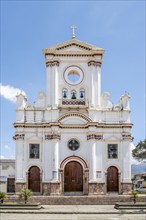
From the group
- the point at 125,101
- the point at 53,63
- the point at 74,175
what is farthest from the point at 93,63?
the point at 74,175

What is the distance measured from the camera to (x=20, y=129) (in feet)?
141

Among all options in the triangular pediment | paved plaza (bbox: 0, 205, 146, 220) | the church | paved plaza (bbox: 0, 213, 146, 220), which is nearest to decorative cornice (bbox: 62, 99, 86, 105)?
the church

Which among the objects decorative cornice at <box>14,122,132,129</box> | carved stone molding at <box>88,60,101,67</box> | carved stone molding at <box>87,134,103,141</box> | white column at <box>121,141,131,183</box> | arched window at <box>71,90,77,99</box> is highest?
carved stone molding at <box>88,60,101,67</box>

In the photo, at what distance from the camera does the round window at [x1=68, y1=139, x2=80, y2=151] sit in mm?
42925

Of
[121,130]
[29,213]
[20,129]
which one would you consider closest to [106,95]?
[121,130]

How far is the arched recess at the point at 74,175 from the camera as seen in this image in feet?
139

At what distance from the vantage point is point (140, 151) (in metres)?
59.7

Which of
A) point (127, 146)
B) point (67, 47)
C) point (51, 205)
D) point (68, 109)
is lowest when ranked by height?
point (51, 205)

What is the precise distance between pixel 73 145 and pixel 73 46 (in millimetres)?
11560

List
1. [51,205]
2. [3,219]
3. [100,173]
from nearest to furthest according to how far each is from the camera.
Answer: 1. [3,219]
2. [51,205]
3. [100,173]

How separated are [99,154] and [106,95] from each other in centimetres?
697

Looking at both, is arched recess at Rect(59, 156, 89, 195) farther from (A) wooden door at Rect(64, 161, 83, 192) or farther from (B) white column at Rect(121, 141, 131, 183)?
(B) white column at Rect(121, 141, 131, 183)

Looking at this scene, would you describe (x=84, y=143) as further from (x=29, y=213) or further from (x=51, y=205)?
(x=29, y=213)

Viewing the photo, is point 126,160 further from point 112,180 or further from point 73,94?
point 73,94
